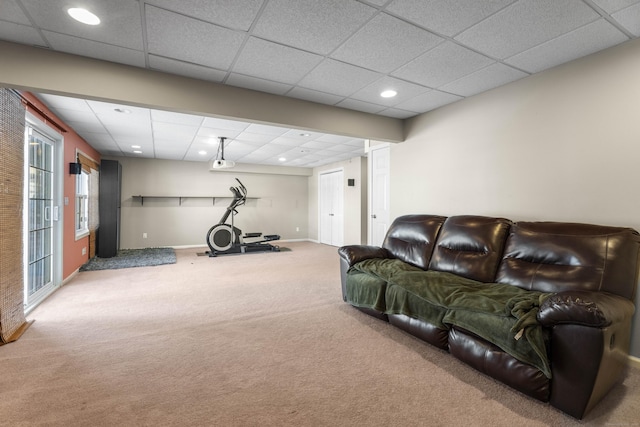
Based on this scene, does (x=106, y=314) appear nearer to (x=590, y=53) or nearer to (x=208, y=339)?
(x=208, y=339)

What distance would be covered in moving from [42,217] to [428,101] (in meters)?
4.84

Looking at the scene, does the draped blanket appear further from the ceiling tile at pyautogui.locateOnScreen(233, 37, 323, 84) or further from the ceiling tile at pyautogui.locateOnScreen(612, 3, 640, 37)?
the ceiling tile at pyautogui.locateOnScreen(233, 37, 323, 84)

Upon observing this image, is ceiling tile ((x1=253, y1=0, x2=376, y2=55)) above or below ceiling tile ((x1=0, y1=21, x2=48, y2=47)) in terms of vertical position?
above

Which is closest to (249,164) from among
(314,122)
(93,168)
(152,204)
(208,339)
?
(152,204)

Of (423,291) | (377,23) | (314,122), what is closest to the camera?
(377,23)

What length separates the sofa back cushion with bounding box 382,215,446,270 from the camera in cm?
311

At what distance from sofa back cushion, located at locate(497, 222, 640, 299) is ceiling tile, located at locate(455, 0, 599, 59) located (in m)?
1.38

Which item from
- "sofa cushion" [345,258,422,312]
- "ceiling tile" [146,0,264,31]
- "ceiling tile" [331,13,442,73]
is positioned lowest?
"sofa cushion" [345,258,422,312]

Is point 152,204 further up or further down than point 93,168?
further down

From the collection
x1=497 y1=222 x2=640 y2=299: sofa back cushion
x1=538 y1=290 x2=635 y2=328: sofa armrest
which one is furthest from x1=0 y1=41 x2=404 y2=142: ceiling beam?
x1=538 y1=290 x2=635 y2=328: sofa armrest

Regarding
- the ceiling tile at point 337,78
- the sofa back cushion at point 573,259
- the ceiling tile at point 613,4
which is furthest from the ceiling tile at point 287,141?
the ceiling tile at point 613,4

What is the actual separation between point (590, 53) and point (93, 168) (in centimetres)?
740

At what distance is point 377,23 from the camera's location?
1984mm

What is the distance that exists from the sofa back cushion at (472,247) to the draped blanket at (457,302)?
5.3 inches
